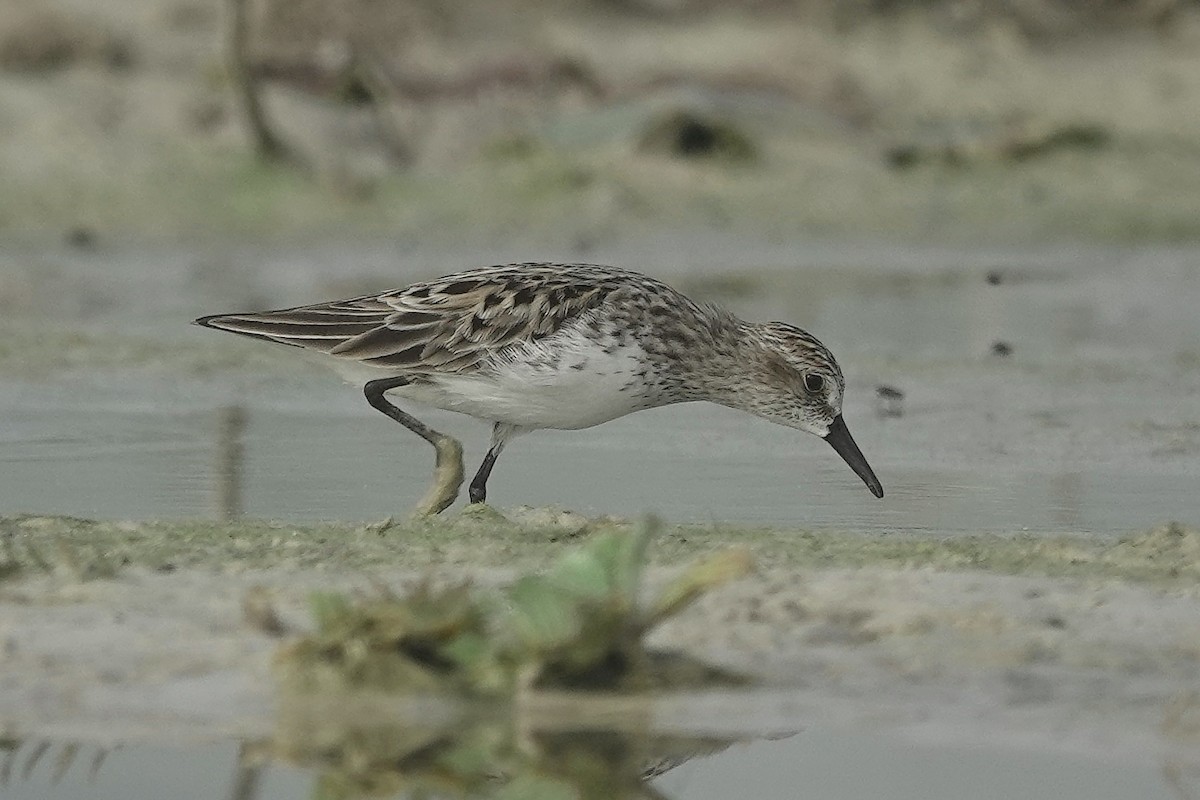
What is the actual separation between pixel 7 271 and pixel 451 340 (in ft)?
25.1

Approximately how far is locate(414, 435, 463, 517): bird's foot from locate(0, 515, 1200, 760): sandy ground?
1.20 m

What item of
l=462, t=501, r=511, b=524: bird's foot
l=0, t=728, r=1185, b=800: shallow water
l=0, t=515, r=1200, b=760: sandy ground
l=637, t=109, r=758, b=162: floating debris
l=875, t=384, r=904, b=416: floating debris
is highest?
l=637, t=109, r=758, b=162: floating debris

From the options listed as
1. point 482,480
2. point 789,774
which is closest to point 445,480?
point 482,480

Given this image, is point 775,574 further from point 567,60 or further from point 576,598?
point 567,60

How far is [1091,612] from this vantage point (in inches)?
230

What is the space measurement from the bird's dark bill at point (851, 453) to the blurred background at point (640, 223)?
0.31 feet

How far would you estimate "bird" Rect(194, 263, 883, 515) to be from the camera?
782 centimetres

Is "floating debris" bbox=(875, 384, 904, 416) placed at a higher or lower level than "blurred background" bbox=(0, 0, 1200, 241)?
lower

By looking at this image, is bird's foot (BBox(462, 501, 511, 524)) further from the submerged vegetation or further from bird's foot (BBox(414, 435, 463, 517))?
the submerged vegetation

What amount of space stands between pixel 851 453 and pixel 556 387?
50.6 inches

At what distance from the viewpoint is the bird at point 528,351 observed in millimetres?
7816

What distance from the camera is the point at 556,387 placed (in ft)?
25.4

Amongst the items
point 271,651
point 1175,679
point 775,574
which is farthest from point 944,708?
point 271,651

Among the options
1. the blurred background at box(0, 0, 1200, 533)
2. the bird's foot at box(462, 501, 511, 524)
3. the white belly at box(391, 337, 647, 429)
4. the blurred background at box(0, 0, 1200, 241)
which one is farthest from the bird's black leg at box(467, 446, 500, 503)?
the blurred background at box(0, 0, 1200, 241)
